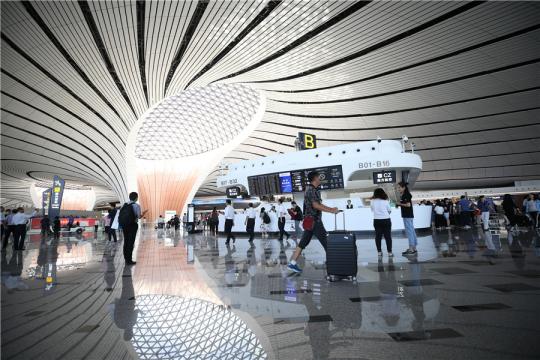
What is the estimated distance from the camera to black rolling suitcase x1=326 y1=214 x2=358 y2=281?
398cm

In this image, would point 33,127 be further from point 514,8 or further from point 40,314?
point 514,8

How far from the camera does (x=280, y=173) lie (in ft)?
53.5

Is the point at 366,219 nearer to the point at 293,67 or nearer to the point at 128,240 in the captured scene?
the point at 128,240

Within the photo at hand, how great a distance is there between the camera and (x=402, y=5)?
12.8 m

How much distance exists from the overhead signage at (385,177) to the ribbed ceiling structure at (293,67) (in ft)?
22.9

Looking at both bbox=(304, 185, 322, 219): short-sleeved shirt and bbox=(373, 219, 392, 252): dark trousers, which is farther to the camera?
bbox=(373, 219, 392, 252): dark trousers

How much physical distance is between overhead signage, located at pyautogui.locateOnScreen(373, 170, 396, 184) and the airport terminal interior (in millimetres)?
97

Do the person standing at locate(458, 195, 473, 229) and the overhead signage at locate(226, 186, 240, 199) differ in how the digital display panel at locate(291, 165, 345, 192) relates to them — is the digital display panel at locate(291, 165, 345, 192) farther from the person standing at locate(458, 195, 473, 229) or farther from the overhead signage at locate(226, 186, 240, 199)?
the person standing at locate(458, 195, 473, 229)

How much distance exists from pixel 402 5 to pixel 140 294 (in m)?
14.6

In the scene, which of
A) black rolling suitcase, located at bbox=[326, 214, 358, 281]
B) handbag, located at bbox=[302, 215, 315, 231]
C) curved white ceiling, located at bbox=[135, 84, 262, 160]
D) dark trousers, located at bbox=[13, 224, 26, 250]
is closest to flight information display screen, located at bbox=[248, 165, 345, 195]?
handbag, located at bbox=[302, 215, 315, 231]

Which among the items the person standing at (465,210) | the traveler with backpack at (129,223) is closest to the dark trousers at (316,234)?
the traveler with backpack at (129,223)

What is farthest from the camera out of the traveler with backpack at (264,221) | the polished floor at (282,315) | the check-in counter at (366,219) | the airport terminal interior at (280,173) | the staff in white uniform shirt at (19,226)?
the traveler with backpack at (264,221)

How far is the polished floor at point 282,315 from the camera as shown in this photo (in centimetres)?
196

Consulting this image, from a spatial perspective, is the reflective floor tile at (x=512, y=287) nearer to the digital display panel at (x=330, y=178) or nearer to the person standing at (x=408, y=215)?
Answer: the person standing at (x=408, y=215)
